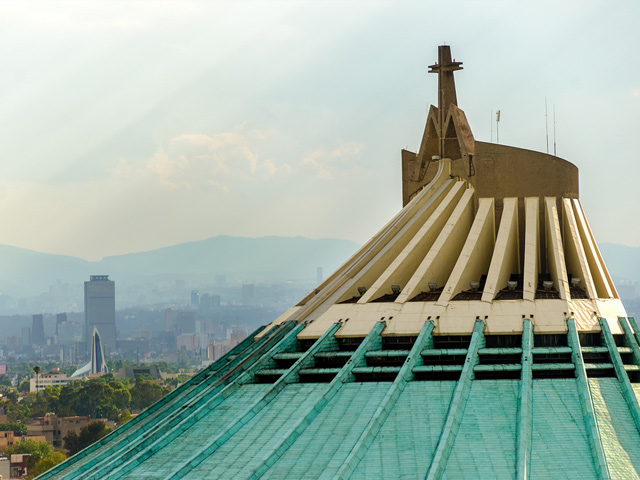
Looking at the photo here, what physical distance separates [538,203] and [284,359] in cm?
1533

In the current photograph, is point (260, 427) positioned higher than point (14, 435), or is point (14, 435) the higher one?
point (260, 427)

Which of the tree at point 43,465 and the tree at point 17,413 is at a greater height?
the tree at point 43,465

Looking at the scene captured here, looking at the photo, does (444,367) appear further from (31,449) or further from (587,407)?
(31,449)

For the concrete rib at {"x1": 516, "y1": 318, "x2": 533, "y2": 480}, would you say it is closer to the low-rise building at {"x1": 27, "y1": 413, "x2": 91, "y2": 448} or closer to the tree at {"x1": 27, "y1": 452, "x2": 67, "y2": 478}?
the tree at {"x1": 27, "y1": 452, "x2": 67, "y2": 478}

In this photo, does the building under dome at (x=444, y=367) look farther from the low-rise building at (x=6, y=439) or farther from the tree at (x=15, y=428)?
the tree at (x=15, y=428)

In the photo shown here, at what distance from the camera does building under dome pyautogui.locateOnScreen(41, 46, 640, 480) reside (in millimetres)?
38250

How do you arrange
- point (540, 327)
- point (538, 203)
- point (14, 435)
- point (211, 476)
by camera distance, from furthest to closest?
point (14, 435), point (538, 203), point (540, 327), point (211, 476)

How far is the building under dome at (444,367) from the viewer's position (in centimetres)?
3825

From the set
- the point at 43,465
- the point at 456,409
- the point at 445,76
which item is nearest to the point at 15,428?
the point at 43,465

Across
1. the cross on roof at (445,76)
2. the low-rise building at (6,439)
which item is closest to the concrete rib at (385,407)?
the cross on roof at (445,76)

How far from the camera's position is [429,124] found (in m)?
61.2

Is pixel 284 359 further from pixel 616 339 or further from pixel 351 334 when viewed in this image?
pixel 616 339

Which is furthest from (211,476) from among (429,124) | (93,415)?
(93,415)

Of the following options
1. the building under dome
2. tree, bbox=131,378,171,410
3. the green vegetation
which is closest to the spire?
the building under dome
